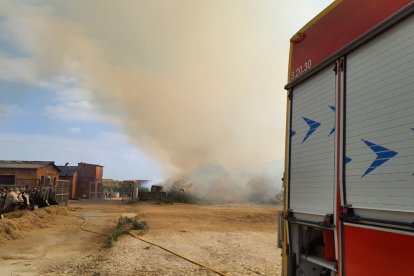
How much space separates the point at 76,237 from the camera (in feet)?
43.9

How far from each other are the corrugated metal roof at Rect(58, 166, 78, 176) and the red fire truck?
4461 centimetres

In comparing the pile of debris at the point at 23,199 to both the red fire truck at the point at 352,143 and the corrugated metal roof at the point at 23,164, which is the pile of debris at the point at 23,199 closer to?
the red fire truck at the point at 352,143

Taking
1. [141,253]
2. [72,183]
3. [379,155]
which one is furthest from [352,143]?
[72,183]

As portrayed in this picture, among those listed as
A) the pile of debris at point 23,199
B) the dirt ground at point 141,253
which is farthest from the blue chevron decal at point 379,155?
the pile of debris at point 23,199

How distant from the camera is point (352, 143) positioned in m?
3.48

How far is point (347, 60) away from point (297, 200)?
1.68m

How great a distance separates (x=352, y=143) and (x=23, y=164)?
41.0 m

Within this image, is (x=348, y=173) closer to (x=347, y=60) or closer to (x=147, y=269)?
(x=347, y=60)

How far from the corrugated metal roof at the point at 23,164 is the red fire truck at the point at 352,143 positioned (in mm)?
37036

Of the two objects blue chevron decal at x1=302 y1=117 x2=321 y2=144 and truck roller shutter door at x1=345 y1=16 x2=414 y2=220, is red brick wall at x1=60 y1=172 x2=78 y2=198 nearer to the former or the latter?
blue chevron decal at x1=302 y1=117 x2=321 y2=144

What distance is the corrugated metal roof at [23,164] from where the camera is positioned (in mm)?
36812

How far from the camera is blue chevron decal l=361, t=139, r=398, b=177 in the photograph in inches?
118

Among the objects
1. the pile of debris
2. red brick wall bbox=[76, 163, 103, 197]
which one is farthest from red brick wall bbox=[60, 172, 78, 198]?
the pile of debris

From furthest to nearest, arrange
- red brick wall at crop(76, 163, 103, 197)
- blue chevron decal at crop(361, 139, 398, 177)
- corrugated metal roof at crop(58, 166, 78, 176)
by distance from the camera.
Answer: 1. red brick wall at crop(76, 163, 103, 197)
2. corrugated metal roof at crop(58, 166, 78, 176)
3. blue chevron decal at crop(361, 139, 398, 177)
